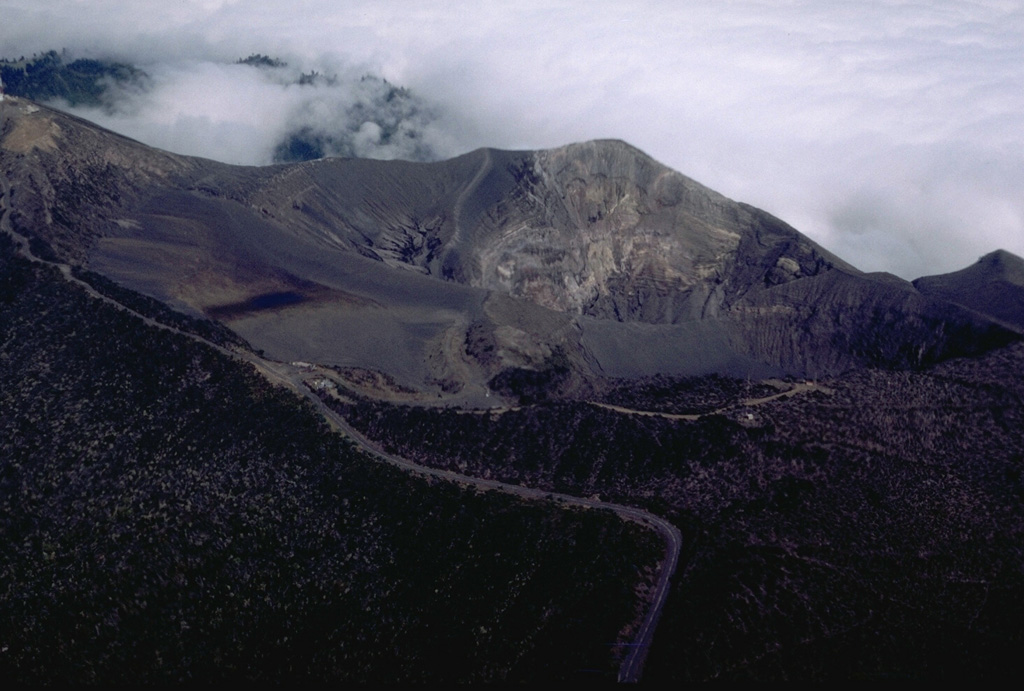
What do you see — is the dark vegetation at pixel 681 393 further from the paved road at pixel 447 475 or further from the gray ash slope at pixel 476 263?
the paved road at pixel 447 475

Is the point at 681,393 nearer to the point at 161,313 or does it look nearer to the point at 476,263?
the point at 476,263

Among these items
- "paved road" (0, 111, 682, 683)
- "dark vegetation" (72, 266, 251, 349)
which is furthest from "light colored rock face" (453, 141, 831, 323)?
"paved road" (0, 111, 682, 683)

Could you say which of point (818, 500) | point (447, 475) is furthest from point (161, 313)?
point (818, 500)

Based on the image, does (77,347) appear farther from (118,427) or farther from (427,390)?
(427,390)

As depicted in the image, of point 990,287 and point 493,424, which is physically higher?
point 990,287

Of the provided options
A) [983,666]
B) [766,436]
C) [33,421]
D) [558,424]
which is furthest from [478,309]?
[983,666]

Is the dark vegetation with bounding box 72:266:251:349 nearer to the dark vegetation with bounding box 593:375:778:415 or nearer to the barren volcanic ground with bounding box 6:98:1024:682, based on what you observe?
the barren volcanic ground with bounding box 6:98:1024:682
